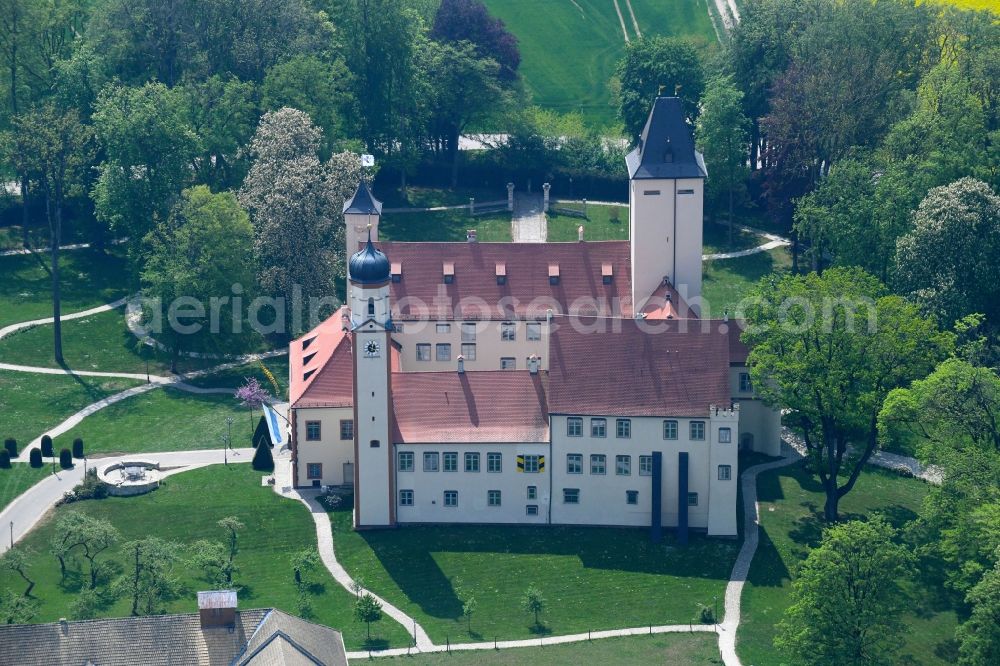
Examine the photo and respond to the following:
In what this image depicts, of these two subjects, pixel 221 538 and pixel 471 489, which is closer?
pixel 221 538

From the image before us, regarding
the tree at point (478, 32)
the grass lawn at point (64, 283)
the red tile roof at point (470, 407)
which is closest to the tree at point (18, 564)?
the red tile roof at point (470, 407)

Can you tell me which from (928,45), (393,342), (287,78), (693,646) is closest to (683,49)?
(928,45)

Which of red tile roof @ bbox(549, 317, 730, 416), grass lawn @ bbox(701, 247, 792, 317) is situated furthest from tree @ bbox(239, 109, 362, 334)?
red tile roof @ bbox(549, 317, 730, 416)

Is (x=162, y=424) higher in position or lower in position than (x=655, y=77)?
lower

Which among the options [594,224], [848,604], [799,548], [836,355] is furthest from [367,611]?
[594,224]

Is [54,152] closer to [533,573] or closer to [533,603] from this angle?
[533,573]

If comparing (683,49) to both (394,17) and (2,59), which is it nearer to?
(394,17)

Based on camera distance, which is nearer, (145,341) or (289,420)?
(289,420)
